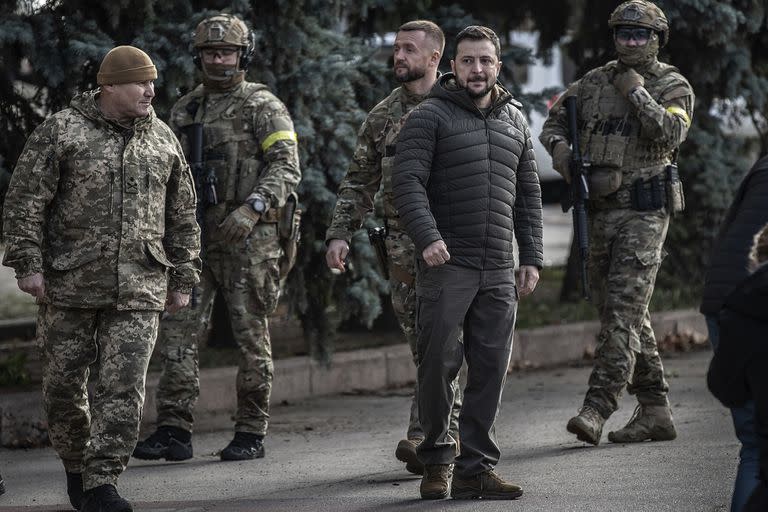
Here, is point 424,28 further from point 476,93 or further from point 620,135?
point 620,135

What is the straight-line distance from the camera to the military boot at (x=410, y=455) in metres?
7.06

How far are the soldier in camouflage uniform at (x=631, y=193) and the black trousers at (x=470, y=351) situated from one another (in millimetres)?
1488

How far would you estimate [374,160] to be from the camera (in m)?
7.18

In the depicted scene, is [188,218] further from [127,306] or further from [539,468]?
[539,468]

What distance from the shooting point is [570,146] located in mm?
8164

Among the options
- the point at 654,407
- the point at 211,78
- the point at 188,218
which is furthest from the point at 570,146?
the point at 188,218

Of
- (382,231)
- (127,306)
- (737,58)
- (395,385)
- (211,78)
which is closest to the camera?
(127,306)

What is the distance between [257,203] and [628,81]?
203 cm

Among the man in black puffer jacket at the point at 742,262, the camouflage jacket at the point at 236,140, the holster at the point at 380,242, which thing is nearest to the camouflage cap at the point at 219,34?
the camouflage jacket at the point at 236,140

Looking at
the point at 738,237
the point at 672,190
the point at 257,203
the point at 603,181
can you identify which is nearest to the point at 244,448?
the point at 257,203

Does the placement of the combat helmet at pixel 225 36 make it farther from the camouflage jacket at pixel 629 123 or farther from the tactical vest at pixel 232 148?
the camouflage jacket at pixel 629 123

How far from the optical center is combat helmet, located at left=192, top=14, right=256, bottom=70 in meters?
7.72

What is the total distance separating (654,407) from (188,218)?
9.33 feet

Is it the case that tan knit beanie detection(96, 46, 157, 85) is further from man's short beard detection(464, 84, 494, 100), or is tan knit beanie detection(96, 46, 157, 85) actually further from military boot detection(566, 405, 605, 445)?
military boot detection(566, 405, 605, 445)
